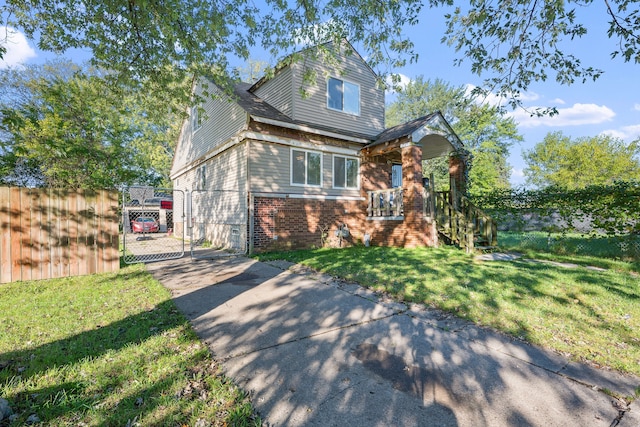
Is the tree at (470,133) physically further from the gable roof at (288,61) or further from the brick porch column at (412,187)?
the brick porch column at (412,187)

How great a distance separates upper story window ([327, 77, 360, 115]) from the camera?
41.4ft

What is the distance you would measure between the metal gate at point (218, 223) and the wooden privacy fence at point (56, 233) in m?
2.10

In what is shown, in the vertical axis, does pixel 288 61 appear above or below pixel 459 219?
above

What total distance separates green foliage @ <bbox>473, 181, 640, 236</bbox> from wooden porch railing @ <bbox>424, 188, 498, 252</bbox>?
1.03m

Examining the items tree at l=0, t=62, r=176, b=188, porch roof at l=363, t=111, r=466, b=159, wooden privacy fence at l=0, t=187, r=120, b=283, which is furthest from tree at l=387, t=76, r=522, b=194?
wooden privacy fence at l=0, t=187, r=120, b=283

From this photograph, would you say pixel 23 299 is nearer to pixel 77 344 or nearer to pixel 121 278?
pixel 121 278

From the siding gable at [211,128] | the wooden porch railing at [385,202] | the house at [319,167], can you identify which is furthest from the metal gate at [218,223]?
the wooden porch railing at [385,202]

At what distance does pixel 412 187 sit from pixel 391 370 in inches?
338

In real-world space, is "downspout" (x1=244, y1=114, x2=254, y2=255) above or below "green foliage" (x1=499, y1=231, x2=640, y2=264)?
above

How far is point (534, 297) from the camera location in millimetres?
4508

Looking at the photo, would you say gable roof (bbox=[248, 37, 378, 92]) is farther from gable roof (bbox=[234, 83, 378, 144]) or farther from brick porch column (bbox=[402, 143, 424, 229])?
→ brick porch column (bbox=[402, 143, 424, 229])

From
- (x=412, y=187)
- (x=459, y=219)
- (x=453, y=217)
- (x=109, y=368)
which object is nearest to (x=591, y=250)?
(x=459, y=219)

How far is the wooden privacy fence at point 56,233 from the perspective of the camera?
6.00 meters

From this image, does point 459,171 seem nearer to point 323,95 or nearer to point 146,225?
point 323,95
